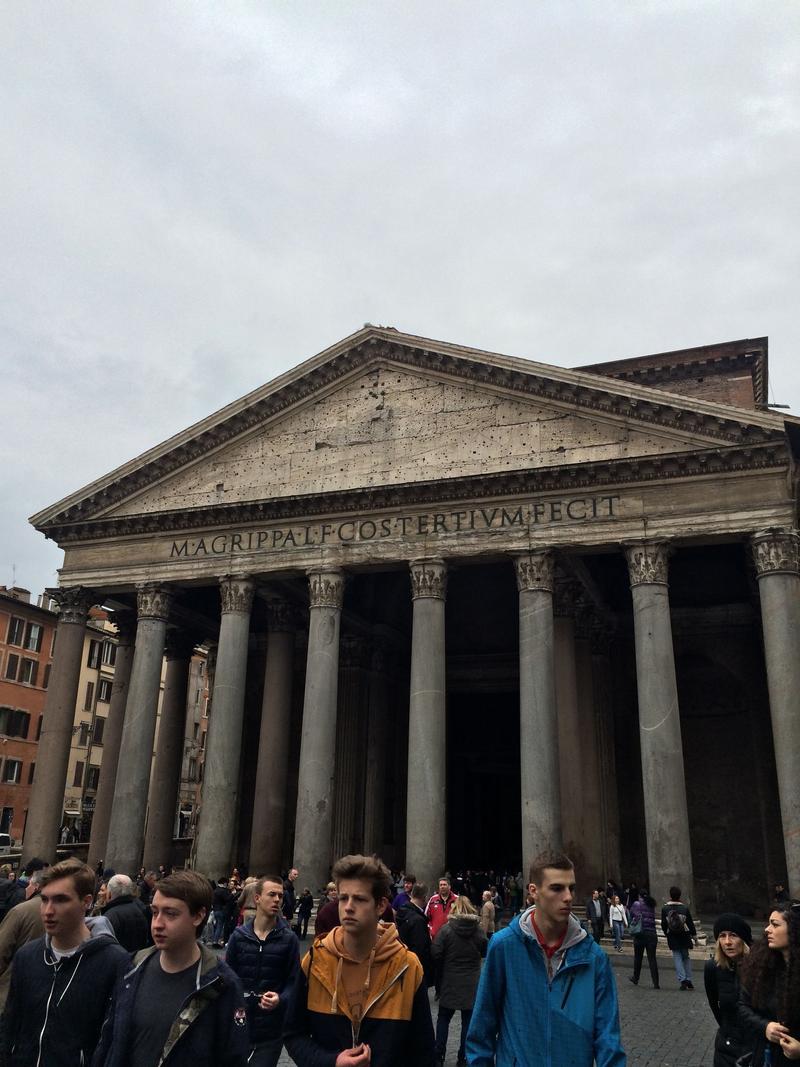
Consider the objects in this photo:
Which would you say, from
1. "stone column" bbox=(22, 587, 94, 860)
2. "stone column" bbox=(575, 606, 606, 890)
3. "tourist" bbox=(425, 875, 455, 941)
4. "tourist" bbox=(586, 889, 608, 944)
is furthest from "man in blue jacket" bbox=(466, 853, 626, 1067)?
"stone column" bbox=(22, 587, 94, 860)

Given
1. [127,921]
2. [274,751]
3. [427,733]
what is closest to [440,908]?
[127,921]

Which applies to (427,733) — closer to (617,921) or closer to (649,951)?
(617,921)

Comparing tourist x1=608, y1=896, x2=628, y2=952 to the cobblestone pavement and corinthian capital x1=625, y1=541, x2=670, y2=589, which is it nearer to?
the cobblestone pavement

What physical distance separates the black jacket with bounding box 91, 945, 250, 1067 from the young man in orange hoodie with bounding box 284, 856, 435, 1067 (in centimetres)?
20

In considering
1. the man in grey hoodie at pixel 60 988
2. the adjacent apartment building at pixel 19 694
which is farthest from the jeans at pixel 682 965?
the adjacent apartment building at pixel 19 694

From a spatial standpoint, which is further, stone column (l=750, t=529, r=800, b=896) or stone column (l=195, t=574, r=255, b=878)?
stone column (l=195, t=574, r=255, b=878)

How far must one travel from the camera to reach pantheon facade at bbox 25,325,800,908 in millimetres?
16875

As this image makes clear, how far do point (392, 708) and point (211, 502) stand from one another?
8.81m

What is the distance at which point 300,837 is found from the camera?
1788 cm

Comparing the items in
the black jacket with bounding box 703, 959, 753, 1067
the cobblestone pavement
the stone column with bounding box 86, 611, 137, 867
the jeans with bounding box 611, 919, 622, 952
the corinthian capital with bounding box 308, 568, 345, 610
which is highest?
the corinthian capital with bounding box 308, 568, 345, 610

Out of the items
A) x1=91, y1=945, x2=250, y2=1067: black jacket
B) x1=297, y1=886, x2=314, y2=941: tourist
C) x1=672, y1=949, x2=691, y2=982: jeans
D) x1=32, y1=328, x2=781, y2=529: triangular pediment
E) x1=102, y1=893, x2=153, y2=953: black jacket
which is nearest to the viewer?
x1=91, y1=945, x2=250, y2=1067: black jacket

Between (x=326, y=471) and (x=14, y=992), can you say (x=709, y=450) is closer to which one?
(x=326, y=471)

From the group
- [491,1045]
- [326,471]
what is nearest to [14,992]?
[491,1045]

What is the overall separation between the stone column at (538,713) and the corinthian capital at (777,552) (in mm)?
4016
